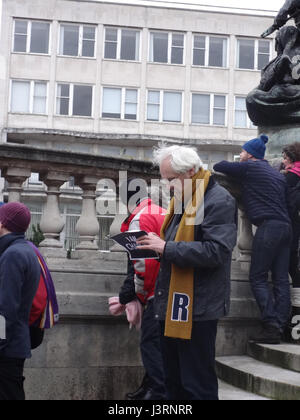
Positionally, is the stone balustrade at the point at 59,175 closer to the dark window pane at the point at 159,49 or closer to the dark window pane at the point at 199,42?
the dark window pane at the point at 159,49

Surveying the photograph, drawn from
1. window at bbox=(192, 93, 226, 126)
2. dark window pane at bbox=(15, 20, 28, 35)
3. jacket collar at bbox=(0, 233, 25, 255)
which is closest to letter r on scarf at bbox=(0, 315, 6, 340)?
jacket collar at bbox=(0, 233, 25, 255)

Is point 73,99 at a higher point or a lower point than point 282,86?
higher

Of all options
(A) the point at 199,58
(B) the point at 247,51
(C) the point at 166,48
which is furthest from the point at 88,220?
(B) the point at 247,51

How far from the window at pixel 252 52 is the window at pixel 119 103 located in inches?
269

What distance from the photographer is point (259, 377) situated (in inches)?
200

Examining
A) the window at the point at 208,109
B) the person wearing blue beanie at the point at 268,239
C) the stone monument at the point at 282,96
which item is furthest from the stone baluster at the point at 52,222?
the window at the point at 208,109

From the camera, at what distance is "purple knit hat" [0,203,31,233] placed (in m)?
4.31

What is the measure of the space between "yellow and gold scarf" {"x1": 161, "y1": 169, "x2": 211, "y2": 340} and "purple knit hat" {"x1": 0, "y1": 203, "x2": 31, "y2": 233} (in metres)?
1.10

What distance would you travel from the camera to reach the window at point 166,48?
36.1 meters

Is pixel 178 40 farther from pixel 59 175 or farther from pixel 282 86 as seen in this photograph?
pixel 59 175

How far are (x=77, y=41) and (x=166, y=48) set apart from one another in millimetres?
5051

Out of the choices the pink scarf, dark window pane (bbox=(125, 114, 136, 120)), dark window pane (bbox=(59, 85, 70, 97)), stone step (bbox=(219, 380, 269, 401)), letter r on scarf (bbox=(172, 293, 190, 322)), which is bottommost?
stone step (bbox=(219, 380, 269, 401))

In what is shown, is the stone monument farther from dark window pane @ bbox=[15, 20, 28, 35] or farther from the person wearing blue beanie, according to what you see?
dark window pane @ bbox=[15, 20, 28, 35]

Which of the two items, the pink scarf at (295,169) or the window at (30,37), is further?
the window at (30,37)
